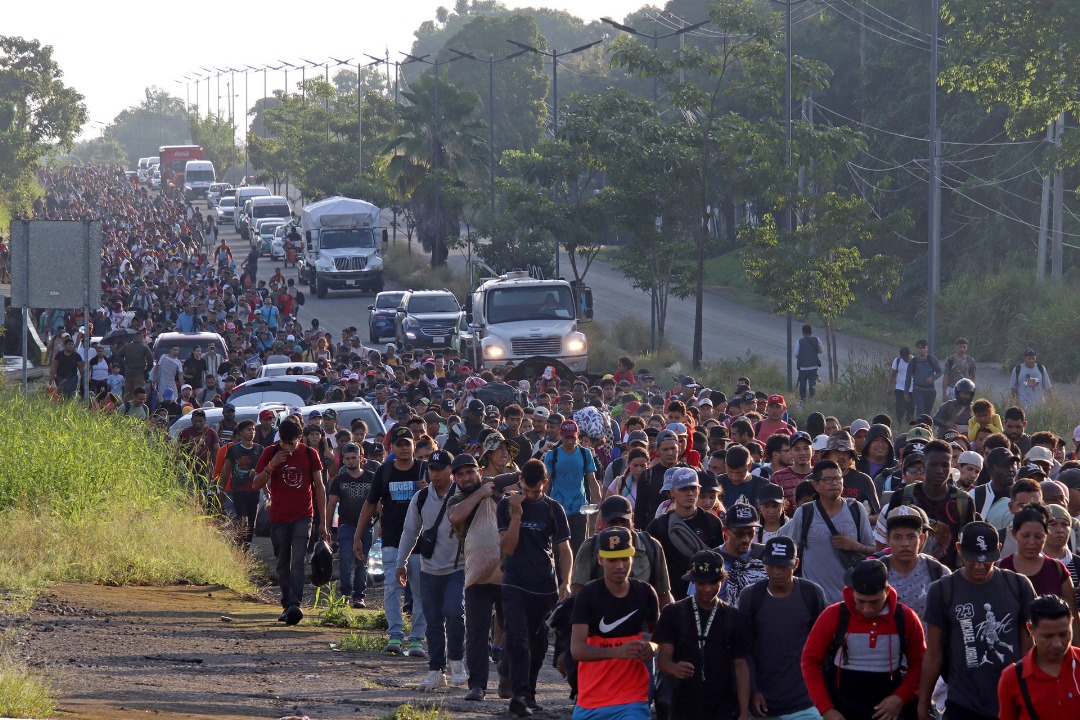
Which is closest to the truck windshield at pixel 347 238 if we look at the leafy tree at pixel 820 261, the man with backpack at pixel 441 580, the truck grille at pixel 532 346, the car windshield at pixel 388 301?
the car windshield at pixel 388 301

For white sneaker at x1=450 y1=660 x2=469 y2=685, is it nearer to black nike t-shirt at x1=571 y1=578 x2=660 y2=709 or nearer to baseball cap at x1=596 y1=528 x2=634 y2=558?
black nike t-shirt at x1=571 y1=578 x2=660 y2=709

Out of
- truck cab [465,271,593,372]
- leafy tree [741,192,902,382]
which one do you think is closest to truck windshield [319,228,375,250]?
truck cab [465,271,593,372]

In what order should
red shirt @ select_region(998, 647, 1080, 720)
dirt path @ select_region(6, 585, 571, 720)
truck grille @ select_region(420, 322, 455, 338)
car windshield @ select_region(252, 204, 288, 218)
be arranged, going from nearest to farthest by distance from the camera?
red shirt @ select_region(998, 647, 1080, 720) → dirt path @ select_region(6, 585, 571, 720) → truck grille @ select_region(420, 322, 455, 338) → car windshield @ select_region(252, 204, 288, 218)

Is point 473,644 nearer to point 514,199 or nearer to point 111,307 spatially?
point 111,307

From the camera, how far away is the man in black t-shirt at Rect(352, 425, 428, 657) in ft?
39.2

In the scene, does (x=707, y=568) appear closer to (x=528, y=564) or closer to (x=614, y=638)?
(x=614, y=638)

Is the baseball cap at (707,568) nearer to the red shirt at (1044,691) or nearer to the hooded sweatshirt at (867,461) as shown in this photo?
the red shirt at (1044,691)

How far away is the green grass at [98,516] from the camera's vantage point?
1349cm

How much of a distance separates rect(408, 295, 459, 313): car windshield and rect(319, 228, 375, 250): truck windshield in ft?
44.3

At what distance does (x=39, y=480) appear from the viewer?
48.1 ft

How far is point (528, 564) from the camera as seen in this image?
9.65 meters

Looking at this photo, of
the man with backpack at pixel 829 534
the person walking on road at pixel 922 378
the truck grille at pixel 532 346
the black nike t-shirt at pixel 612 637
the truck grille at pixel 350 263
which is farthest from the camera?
the truck grille at pixel 350 263

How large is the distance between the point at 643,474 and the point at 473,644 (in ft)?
6.83

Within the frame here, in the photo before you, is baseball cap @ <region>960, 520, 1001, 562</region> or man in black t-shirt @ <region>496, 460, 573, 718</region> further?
man in black t-shirt @ <region>496, 460, 573, 718</region>
